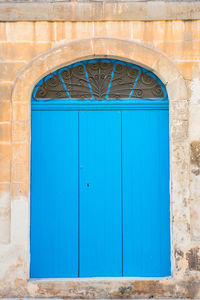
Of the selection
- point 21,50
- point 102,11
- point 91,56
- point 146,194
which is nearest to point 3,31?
point 21,50

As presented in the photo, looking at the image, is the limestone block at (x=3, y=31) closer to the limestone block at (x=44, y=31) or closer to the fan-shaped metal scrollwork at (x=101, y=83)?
the limestone block at (x=44, y=31)

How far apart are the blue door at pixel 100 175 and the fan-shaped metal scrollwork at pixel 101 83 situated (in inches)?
0.6

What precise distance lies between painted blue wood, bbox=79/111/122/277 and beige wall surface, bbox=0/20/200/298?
315 mm

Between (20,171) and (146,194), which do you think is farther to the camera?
(146,194)

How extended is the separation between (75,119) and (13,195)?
137cm

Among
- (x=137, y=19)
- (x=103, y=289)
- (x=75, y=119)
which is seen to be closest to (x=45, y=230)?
(x=103, y=289)

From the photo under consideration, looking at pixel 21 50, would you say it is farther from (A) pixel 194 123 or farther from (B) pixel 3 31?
(A) pixel 194 123

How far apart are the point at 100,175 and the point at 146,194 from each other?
71 centimetres

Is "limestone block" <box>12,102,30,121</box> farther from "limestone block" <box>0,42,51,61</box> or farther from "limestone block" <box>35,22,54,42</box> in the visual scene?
"limestone block" <box>35,22,54,42</box>

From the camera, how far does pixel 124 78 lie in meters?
4.95

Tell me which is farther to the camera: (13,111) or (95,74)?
(95,74)

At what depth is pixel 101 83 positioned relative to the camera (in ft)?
16.2

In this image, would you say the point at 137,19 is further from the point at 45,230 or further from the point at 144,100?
the point at 45,230

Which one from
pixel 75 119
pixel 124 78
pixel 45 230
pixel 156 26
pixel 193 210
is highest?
pixel 156 26
